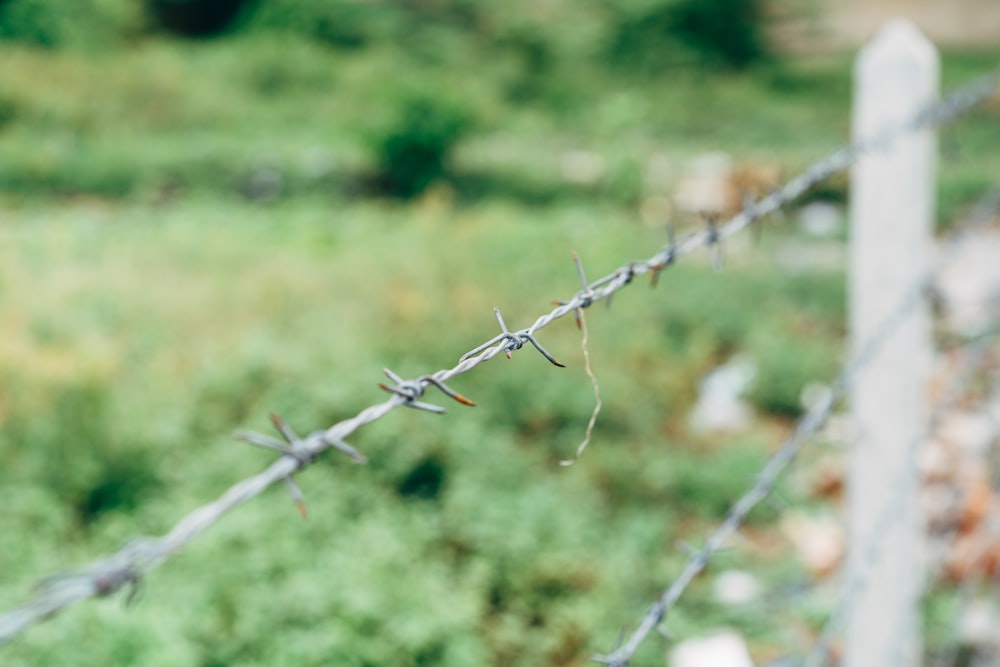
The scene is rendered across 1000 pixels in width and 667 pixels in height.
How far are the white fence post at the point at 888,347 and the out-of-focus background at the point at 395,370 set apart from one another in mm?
222

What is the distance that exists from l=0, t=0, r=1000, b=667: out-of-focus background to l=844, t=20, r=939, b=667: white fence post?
0.22 meters

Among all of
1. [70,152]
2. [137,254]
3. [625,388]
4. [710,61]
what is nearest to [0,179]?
[70,152]

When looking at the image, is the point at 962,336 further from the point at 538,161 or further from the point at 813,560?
the point at 538,161

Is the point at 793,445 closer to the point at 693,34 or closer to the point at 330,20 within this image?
the point at 330,20

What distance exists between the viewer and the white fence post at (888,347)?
1.43m

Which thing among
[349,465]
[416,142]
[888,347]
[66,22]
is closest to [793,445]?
[888,347]

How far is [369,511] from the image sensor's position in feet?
9.41

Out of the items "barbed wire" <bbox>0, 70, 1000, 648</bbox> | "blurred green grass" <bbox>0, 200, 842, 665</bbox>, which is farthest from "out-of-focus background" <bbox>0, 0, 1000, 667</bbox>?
"barbed wire" <bbox>0, 70, 1000, 648</bbox>

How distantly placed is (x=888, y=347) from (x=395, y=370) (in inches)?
98.7

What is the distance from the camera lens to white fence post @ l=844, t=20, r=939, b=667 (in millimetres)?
1435

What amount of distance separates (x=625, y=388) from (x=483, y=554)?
146 cm

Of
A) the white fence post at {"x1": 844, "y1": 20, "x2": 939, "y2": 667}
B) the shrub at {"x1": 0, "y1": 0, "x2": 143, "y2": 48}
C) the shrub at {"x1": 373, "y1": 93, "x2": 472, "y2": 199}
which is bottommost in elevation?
the shrub at {"x1": 373, "y1": 93, "x2": 472, "y2": 199}

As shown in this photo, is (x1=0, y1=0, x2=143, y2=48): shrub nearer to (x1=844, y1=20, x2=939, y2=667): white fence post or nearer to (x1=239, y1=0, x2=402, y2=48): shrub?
(x1=239, y1=0, x2=402, y2=48): shrub

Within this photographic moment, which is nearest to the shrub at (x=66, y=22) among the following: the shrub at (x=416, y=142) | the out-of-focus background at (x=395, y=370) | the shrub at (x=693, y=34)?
the out-of-focus background at (x=395, y=370)
